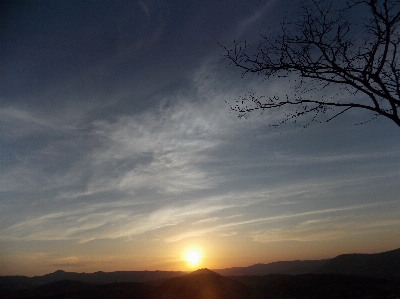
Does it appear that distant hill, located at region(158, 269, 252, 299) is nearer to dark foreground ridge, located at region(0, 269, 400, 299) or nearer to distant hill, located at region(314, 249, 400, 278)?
dark foreground ridge, located at region(0, 269, 400, 299)

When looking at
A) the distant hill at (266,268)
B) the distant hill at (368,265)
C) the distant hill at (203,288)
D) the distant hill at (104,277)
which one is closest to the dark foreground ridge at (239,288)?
the distant hill at (203,288)

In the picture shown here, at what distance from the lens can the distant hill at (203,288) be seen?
117 feet

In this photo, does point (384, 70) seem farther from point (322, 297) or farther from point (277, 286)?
point (277, 286)

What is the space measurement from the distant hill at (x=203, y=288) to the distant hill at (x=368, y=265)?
33452mm

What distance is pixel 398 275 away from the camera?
47.3m

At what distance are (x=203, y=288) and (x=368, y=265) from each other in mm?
43153

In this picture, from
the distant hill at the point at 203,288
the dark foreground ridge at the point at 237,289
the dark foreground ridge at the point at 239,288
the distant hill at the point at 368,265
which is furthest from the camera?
the distant hill at the point at 368,265

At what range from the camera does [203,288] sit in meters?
37.4

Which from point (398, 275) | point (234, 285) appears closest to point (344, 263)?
point (398, 275)

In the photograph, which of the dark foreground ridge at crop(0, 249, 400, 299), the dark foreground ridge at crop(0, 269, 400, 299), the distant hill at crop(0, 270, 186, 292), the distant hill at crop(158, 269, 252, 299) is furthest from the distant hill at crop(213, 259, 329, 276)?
the distant hill at crop(158, 269, 252, 299)

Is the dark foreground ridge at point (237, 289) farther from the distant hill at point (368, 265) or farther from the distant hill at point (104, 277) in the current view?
the distant hill at point (104, 277)

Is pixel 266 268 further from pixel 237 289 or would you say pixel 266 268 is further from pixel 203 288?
pixel 203 288

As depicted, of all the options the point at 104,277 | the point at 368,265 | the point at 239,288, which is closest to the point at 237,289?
the point at 239,288

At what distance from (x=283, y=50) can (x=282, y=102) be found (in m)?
1.03
